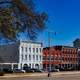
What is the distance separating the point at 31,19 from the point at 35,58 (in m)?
130

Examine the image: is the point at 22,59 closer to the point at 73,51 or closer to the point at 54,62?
the point at 54,62

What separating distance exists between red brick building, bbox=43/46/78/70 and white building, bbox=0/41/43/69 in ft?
18.5

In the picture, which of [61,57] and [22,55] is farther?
[61,57]

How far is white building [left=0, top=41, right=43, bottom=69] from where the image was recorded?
5502 inches

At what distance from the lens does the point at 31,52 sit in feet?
478

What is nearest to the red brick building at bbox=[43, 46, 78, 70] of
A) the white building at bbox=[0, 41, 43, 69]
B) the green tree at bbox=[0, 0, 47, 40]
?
the white building at bbox=[0, 41, 43, 69]

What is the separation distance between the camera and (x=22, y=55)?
141m

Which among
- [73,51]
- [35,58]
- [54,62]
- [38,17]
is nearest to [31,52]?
[35,58]

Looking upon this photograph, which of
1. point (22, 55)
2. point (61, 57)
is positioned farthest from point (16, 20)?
point (61, 57)

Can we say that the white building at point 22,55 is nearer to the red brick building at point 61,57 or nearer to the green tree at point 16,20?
the red brick building at point 61,57

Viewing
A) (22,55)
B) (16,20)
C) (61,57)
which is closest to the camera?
(16,20)

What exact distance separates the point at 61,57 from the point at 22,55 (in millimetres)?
29251

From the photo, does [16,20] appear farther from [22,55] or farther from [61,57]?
[61,57]

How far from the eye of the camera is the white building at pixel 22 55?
13975 centimetres
